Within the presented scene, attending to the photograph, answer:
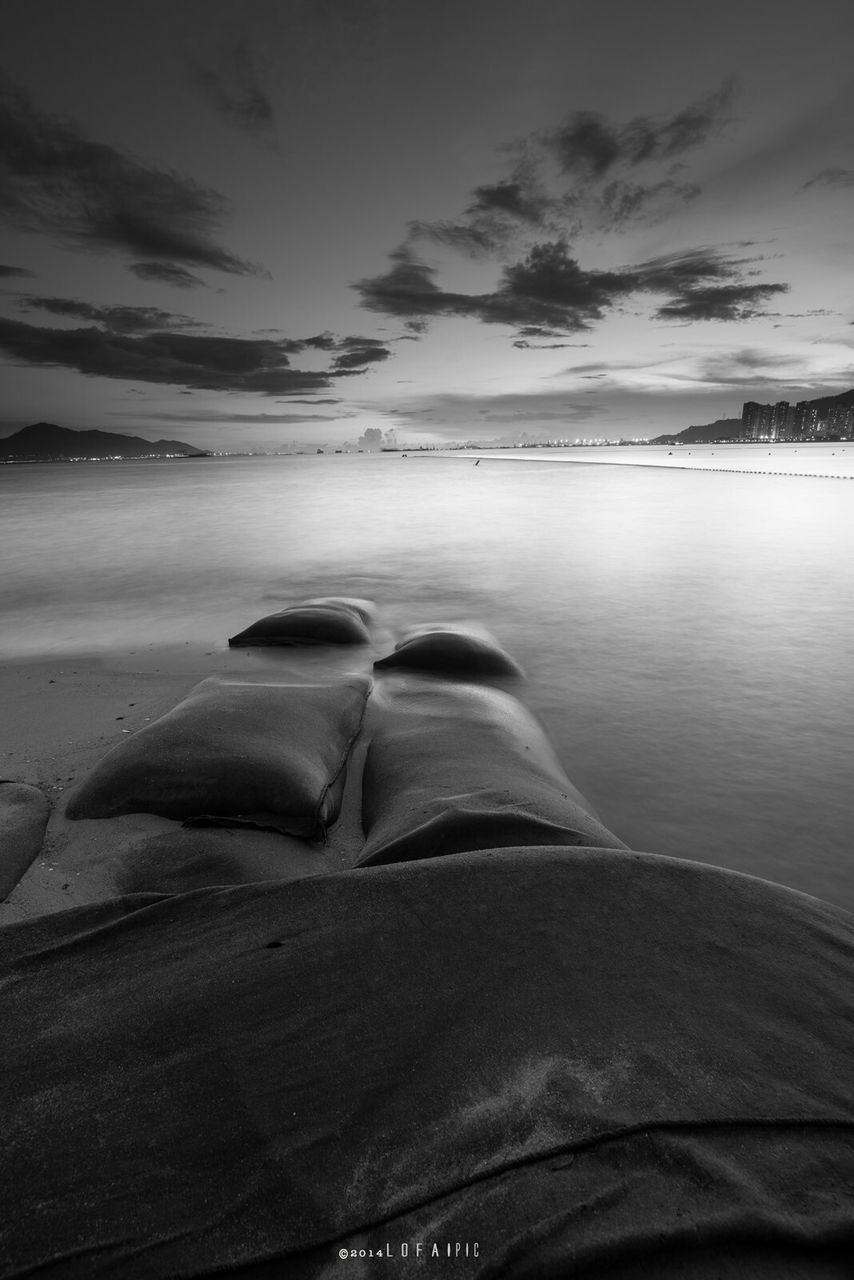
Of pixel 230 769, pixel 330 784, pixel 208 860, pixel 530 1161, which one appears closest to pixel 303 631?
pixel 330 784

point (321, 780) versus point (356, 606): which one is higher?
point (356, 606)

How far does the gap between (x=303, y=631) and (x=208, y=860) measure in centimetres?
425

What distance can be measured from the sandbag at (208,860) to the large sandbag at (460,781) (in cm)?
40

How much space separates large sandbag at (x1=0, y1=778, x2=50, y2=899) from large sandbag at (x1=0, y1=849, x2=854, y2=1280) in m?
0.97

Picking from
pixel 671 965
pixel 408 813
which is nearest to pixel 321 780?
pixel 408 813

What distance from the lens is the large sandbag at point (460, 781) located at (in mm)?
2711

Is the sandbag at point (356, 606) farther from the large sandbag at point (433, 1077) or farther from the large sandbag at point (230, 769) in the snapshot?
→ the large sandbag at point (433, 1077)

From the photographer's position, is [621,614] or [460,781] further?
[621,614]

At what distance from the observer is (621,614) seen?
10.0 m

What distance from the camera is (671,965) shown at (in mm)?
1833

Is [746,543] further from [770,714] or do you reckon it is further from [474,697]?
[474,697]

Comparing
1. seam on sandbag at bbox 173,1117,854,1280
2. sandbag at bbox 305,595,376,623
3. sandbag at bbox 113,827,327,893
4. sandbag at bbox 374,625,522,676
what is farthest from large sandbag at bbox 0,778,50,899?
sandbag at bbox 305,595,376,623

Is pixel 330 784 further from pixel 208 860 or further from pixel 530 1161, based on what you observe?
pixel 530 1161

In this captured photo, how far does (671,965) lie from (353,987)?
920mm
